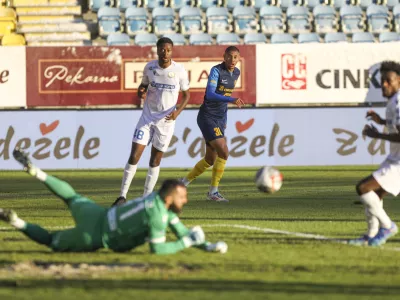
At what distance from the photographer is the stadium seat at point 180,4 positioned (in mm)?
27891

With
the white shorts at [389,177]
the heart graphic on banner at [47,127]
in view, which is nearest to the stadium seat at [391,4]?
the heart graphic on banner at [47,127]

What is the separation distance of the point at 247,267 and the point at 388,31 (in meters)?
20.8

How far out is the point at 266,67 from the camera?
24.3m

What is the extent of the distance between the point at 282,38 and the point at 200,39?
233cm

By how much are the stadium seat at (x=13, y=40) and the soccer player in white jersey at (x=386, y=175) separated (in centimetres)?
1914

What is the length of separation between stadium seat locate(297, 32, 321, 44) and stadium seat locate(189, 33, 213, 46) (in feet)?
8.42

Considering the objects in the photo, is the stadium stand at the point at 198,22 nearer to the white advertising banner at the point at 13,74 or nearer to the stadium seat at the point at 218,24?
the stadium seat at the point at 218,24

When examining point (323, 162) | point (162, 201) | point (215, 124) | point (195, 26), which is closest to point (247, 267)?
point (162, 201)

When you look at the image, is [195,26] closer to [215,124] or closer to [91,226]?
[215,124]

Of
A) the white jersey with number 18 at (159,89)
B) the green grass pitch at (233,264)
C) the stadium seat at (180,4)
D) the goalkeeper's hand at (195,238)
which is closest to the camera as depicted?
→ the green grass pitch at (233,264)

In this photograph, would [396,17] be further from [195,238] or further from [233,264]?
[233,264]

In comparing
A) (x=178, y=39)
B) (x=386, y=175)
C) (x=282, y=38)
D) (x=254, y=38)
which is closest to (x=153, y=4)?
(x=178, y=39)

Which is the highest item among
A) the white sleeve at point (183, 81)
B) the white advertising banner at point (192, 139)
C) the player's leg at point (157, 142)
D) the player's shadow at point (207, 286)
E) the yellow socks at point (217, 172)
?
the white sleeve at point (183, 81)

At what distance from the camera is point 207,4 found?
28.0m
